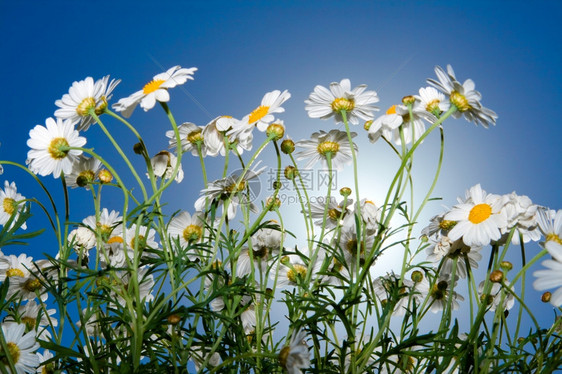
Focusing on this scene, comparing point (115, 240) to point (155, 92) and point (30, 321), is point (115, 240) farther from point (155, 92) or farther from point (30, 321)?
point (155, 92)

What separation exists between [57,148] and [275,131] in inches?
13.5

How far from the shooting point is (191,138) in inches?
39.3

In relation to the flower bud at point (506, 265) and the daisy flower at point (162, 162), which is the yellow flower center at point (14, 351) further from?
the flower bud at point (506, 265)


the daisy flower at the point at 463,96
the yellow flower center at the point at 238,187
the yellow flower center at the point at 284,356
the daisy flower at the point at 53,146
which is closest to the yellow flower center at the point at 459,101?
the daisy flower at the point at 463,96

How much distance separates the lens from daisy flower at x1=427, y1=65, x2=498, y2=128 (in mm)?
865

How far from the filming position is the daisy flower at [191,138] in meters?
0.99

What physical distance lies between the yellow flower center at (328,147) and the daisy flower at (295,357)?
0.40 m

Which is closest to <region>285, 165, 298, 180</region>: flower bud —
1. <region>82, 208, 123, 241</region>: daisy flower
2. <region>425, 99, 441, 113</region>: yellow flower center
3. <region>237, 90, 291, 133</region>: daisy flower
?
<region>237, 90, 291, 133</region>: daisy flower

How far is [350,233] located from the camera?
3.24ft

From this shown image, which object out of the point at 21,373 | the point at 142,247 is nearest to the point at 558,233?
the point at 142,247

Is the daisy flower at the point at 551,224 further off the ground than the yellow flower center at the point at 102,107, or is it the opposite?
the yellow flower center at the point at 102,107

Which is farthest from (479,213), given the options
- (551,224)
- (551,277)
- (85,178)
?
(85,178)

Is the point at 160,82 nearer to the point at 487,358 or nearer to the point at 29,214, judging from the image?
the point at 29,214

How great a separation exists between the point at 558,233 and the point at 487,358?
0.73 ft
